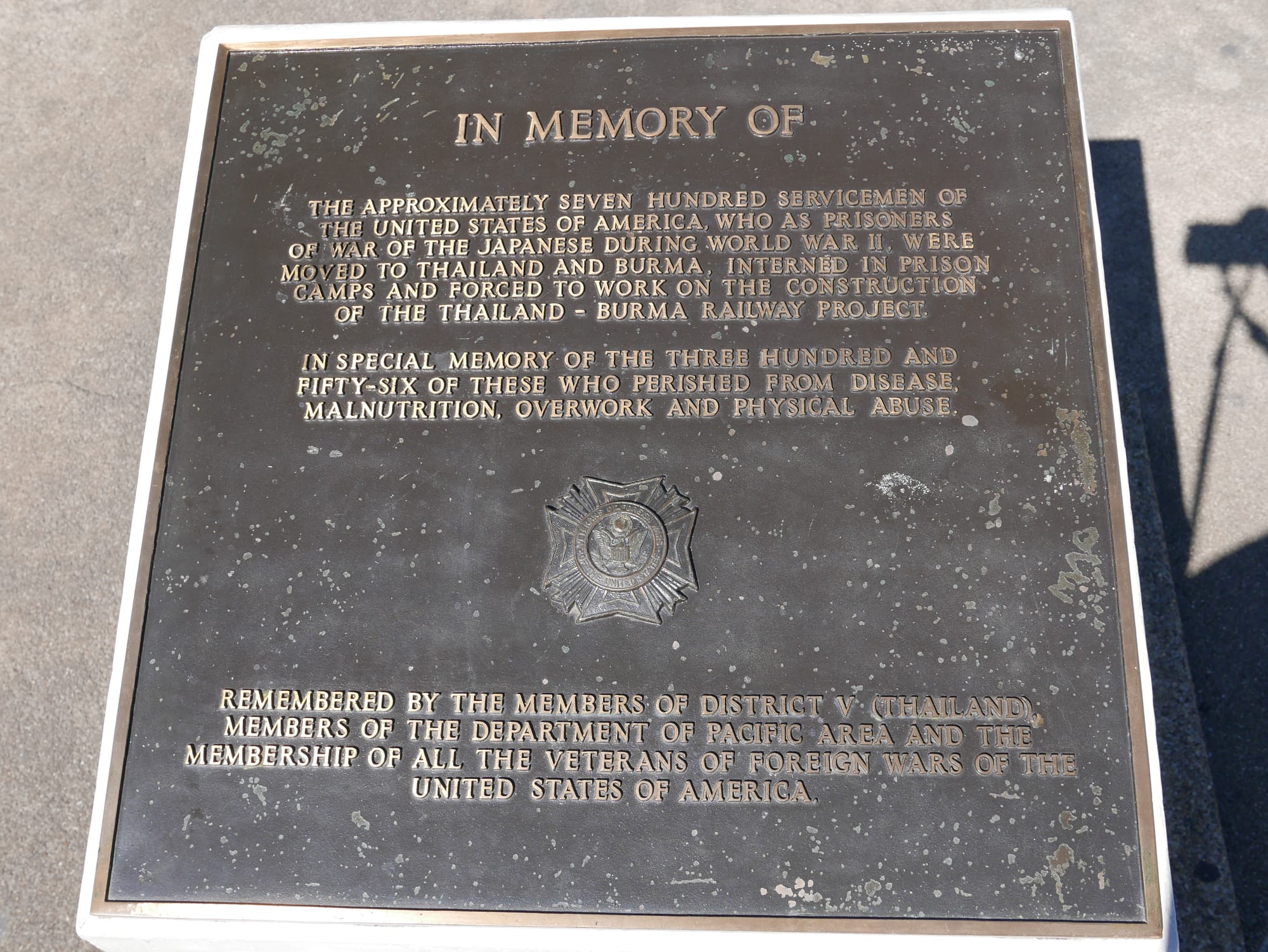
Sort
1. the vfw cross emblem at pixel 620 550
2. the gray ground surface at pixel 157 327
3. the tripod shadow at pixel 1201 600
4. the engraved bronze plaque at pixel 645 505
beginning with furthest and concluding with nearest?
1. the gray ground surface at pixel 157 327
2. the tripod shadow at pixel 1201 600
3. the vfw cross emblem at pixel 620 550
4. the engraved bronze plaque at pixel 645 505

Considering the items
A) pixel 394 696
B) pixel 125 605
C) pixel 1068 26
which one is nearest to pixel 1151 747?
pixel 394 696

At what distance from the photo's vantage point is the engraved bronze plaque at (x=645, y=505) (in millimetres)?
2984

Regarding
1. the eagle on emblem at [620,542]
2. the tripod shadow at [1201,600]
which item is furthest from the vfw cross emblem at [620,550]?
the tripod shadow at [1201,600]

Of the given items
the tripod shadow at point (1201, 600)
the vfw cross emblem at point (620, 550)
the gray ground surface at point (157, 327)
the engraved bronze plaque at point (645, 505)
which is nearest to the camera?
the engraved bronze plaque at point (645, 505)

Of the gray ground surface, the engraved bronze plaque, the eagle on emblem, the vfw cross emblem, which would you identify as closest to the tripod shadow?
the gray ground surface

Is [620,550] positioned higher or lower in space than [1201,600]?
lower

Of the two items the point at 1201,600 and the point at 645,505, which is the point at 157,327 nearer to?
the point at 645,505

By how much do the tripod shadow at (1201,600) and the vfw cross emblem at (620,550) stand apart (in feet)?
7.81

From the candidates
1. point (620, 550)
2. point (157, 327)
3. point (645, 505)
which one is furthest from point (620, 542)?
point (157, 327)

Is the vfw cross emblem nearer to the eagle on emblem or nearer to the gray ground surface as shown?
the eagle on emblem

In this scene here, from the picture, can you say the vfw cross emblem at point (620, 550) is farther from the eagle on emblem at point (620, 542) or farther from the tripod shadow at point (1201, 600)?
the tripod shadow at point (1201, 600)

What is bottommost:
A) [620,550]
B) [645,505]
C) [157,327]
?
[620,550]

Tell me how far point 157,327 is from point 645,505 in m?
3.10

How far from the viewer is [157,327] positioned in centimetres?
488
